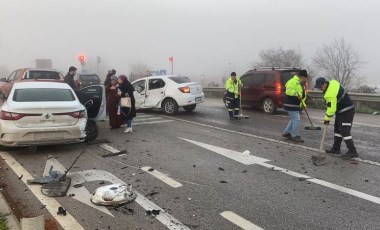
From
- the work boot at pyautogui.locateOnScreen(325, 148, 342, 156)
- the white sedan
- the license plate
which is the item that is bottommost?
the work boot at pyautogui.locateOnScreen(325, 148, 342, 156)

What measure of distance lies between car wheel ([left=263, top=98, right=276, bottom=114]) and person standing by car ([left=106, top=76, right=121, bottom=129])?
6104 millimetres

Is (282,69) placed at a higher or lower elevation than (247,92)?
higher

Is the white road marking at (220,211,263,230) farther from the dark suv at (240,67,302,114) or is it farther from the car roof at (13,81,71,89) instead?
the dark suv at (240,67,302,114)

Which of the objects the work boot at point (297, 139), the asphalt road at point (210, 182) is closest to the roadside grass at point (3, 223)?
the asphalt road at point (210, 182)

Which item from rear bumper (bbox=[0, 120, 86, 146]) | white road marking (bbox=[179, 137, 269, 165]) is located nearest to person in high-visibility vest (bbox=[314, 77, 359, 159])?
white road marking (bbox=[179, 137, 269, 165])

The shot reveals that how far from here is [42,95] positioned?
25.6 feet

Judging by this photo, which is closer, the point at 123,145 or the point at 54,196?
the point at 54,196

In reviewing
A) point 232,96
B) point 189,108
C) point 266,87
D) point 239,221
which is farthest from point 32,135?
point 266,87

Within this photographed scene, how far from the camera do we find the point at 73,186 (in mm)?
5414

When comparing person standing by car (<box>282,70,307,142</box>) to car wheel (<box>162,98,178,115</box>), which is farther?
car wheel (<box>162,98,178,115</box>)

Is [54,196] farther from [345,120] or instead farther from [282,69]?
[282,69]

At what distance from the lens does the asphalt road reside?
424 cm

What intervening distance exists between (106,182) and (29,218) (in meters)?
1.53

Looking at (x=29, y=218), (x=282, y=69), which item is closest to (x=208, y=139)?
(x=29, y=218)
